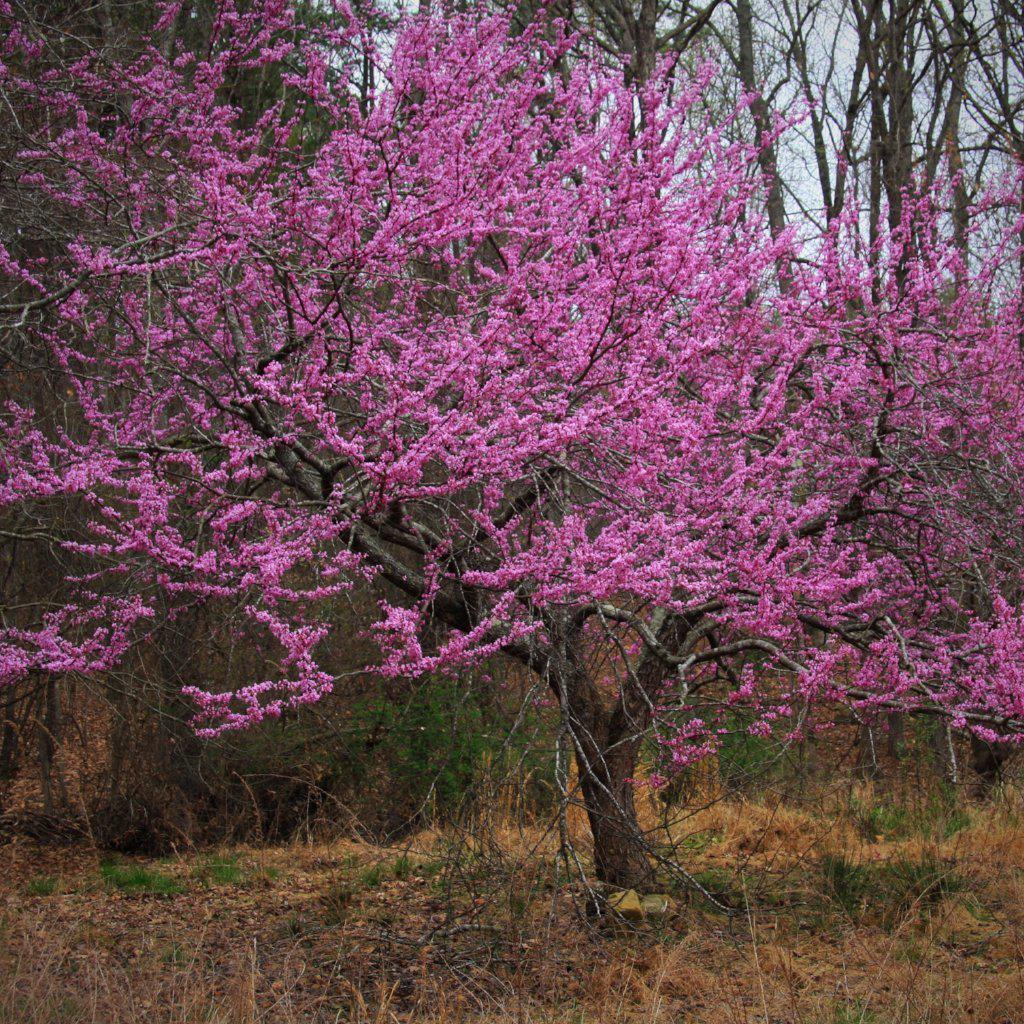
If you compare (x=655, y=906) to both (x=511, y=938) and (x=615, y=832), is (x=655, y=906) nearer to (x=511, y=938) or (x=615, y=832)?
(x=615, y=832)

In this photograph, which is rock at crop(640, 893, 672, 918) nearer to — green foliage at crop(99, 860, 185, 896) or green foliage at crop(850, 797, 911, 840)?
green foliage at crop(850, 797, 911, 840)

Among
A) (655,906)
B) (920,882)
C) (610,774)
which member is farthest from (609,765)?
(920,882)

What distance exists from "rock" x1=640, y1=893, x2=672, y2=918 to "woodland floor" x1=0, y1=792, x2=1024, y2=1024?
0.08 m

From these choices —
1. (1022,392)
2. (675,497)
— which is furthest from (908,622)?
(675,497)

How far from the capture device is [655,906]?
519cm

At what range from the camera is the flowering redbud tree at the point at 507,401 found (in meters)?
4.15

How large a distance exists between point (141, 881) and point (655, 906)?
136 inches

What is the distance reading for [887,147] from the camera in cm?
796

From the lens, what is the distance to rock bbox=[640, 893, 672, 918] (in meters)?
5.11

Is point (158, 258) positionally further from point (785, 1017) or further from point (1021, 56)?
point (1021, 56)

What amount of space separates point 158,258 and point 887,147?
19.5ft

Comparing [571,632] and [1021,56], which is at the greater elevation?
[1021,56]

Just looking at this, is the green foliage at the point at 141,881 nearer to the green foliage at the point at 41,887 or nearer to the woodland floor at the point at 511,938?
the woodland floor at the point at 511,938

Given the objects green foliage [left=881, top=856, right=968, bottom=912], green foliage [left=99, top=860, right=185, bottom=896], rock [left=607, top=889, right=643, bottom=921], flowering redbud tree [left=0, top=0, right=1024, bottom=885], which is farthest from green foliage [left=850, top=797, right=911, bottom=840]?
green foliage [left=99, top=860, right=185, bottom=896]
